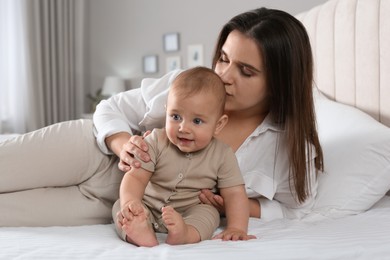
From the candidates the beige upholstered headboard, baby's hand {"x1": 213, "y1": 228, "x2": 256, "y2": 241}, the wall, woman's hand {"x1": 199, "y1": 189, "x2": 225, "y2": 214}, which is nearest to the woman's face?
woman's hand {"x1": 199, "y1": 189, "x2": 225, "y2": 214}

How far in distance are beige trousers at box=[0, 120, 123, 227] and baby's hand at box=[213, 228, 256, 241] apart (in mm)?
457

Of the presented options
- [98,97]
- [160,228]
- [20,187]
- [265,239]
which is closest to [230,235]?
[265,239]

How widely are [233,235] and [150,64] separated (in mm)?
4186

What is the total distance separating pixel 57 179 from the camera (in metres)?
1.62

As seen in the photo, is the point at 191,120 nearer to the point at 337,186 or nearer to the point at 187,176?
the point at 187,176

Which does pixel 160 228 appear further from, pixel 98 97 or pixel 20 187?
pixel 98 97

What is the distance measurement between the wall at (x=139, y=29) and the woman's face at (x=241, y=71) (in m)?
3.03

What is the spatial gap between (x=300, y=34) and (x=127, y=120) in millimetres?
666

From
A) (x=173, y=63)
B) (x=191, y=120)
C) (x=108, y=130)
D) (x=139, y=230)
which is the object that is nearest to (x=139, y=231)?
(x=139, y=230)

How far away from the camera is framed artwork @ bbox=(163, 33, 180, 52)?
5148 millimetres

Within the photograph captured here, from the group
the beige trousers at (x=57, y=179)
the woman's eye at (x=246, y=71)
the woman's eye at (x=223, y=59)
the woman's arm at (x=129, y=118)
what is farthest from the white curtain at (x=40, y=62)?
the woman's eye at (x=246, y=71)

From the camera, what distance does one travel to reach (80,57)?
5.49 m

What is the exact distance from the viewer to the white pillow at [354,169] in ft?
5.61

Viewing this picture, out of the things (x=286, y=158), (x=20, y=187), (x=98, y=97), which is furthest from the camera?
(x=98, y=97)
